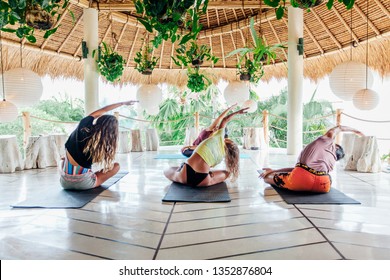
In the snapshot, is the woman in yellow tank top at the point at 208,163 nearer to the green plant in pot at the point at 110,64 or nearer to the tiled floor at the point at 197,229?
the tiled floor at the point at 197,229

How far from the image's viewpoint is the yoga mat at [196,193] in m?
2.24

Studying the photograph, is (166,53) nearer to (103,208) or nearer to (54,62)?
(54,62)

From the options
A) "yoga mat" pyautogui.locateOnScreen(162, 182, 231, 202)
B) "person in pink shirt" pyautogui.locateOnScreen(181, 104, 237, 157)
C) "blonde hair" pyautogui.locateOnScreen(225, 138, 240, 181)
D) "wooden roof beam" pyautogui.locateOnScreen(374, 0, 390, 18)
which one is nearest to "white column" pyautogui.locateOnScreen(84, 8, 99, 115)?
"person in pink shirt" pyautogui.locateOnScreen(181, 104, 237, 157)

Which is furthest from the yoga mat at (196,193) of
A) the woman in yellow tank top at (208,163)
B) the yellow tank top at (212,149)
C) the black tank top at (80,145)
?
the black tank top at (80,145)

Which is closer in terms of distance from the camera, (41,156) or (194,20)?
(194,20)

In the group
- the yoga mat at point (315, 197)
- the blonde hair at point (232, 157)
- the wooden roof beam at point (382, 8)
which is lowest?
the yoga mat at point (315, 197)

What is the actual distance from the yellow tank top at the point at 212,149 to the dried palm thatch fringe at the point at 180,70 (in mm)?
4319

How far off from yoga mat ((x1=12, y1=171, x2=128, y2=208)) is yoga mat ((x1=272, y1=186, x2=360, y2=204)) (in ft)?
4.98

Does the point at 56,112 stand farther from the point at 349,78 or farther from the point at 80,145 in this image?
the point at 349,78

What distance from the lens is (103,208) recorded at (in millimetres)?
2045

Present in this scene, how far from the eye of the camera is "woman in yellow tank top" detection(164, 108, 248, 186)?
2561 mm
